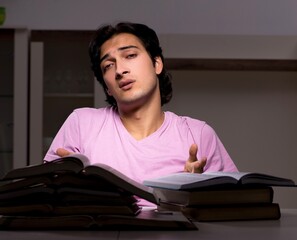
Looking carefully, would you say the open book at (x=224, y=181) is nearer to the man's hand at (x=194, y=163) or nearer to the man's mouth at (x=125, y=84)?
the man's hand at (x=194, y=163)

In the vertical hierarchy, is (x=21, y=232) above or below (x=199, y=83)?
below

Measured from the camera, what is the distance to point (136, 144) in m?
1.66

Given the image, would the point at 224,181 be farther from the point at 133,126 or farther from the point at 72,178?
the point at 133,126

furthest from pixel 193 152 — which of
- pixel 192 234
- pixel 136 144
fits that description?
pixel 192 234

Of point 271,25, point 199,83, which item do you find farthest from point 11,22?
point 271,25

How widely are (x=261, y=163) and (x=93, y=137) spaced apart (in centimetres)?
180

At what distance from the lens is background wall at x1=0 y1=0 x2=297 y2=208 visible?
328cm

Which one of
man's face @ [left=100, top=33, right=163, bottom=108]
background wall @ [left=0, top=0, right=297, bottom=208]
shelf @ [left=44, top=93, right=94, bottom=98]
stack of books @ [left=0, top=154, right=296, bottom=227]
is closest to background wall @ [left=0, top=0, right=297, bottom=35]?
background wall @ [left=0, top=0, right=297, bottom=208]

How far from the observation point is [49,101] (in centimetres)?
325

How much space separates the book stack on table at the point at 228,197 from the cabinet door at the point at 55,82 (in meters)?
2.21

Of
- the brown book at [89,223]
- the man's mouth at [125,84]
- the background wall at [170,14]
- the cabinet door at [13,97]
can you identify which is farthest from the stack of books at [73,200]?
the background wall at [170,14]

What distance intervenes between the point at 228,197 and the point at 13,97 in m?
2.37

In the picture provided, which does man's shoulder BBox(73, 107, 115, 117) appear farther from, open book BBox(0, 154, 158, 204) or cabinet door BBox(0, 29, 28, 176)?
cabinet door BBox(0, 29, 28, 176)

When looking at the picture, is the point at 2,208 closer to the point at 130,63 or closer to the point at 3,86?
the point at 130,63
